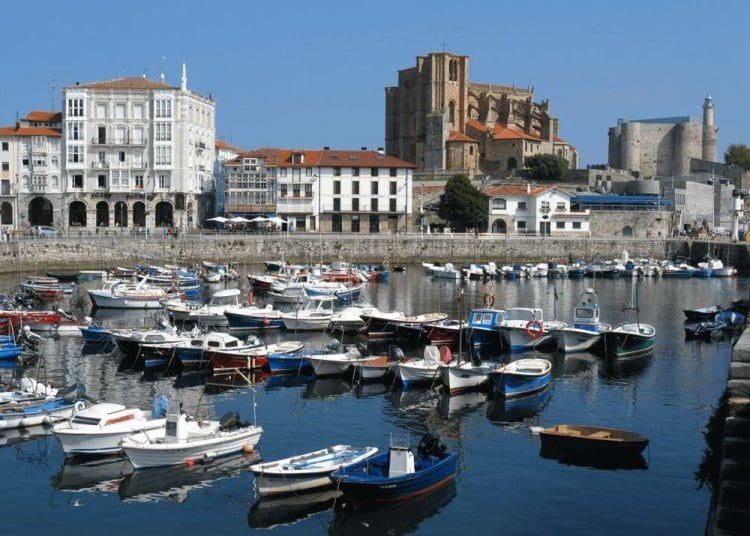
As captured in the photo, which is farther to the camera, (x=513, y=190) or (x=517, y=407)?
(x=513, y=190)

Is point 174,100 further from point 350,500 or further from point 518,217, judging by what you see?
point 350,500

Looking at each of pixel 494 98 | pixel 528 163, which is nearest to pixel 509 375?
pixel 528 163

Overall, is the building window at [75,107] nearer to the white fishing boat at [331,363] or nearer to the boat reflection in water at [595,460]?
the white fishing boat at [331,363]

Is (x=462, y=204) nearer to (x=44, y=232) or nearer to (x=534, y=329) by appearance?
(x=44, y=232)

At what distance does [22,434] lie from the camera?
26703mm

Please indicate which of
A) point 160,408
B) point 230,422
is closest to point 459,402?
point 230,422

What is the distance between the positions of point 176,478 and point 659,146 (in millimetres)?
123958

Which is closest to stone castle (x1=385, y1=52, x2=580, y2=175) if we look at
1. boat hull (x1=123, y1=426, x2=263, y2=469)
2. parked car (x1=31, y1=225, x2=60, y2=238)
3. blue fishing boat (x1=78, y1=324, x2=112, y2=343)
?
parked car (x1=31, y1=225, x2=60, y2=238)

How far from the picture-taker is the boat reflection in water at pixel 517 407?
96.6 ft

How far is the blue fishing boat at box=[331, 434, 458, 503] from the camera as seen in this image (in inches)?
838

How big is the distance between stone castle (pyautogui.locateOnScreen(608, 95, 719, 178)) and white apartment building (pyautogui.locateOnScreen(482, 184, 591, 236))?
39.4 metres

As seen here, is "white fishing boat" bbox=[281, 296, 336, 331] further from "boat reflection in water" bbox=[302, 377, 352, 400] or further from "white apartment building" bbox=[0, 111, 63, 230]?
"white apartment building" bbox=[0, 111, 63, 230]

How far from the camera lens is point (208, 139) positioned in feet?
316

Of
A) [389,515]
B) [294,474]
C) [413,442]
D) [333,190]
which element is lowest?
[389,515]
